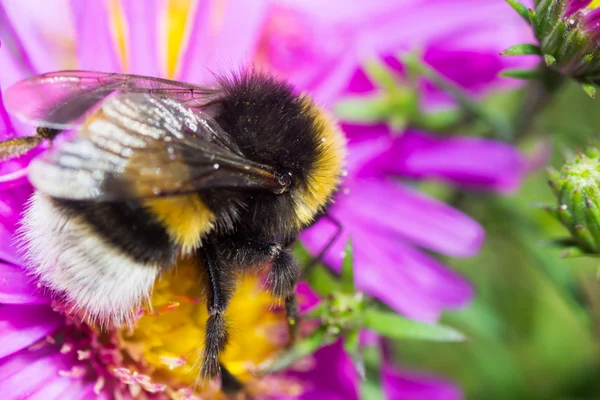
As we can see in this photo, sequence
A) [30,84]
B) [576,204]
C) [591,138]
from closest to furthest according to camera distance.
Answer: [30,84] < [576,204] < [591,138]

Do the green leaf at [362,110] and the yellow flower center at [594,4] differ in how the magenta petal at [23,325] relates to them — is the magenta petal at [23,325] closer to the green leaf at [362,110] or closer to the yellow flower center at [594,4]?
the green leaf at [362,110]

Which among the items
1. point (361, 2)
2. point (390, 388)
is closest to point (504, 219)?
point (390, 388)

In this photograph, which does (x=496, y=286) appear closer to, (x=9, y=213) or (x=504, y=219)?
(x=504, y=219)

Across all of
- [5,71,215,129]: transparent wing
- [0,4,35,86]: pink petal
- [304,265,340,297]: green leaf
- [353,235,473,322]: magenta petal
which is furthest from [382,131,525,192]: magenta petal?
[0,4,35,86]: pink petal

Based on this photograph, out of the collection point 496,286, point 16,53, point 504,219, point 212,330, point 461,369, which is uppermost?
point 16,53

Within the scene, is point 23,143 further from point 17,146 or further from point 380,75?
point 380,75

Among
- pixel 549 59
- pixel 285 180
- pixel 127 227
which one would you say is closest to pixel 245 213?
pixel 285 180

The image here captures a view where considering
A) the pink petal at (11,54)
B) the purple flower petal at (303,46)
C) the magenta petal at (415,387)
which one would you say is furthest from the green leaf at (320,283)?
the pink petal at (11,54)
